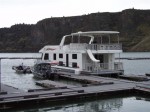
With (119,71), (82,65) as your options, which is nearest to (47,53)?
(82,65)

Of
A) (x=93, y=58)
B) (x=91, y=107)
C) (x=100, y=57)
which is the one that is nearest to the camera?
(x=91, y=107)

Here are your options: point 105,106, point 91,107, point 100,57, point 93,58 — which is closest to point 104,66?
point 100,57

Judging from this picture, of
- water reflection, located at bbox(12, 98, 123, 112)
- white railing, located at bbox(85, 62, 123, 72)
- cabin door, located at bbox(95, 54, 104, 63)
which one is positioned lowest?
water reflection, located at bbox(12, 98, 123, 112)

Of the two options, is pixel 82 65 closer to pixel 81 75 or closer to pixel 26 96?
pixel 81 75

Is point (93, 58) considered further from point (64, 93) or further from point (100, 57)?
point (64, 93)

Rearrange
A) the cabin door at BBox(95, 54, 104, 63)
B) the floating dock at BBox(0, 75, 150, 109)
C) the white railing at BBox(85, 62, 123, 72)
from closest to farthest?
the floating dock at BBox(0, 75, 150, 109) → the white railing at BBox(85, 62, 123, 72) → the cabin door at BBox(95, 54, 104, 63)

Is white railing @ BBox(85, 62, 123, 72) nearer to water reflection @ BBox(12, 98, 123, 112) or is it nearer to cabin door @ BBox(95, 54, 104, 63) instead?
cabin door @ BBox(95, 54, 104, 63)

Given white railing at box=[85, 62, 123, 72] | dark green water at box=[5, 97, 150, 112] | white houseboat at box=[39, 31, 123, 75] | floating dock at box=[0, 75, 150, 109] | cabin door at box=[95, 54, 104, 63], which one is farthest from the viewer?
cabin door at box=[95, 54, 104, 63]

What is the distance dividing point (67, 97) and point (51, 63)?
20.2 meters

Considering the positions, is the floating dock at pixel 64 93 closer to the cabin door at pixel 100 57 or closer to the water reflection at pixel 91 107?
the water reflection at pixel 91 107

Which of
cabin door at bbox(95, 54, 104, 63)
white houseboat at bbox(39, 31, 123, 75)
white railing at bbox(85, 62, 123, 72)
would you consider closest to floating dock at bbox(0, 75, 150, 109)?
white houseboat at bbox(39, 31, 123, 75)

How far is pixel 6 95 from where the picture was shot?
2616 centimetres

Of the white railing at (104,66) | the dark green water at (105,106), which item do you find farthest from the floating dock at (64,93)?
the white railing at (104,66)

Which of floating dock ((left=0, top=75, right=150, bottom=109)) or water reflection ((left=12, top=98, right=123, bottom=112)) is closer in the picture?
floating dock ((left=0, top=75, right=150, bottom=109))
